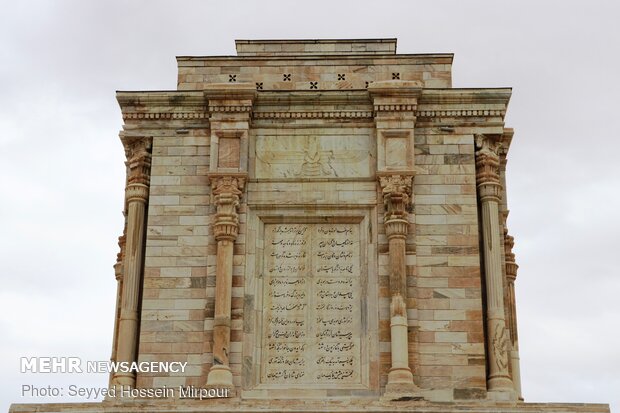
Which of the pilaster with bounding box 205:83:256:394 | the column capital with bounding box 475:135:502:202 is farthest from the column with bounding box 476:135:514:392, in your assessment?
the pilaster with bounding box 205:83:256:394

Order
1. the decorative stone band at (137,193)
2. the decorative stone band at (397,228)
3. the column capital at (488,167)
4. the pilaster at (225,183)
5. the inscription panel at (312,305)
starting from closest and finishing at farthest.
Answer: the pilaster at (225,183), the inscription panel at (312,305), the decorative stone band at (397,228), the column capital at (488,167), the decorative stone band at (137,193)

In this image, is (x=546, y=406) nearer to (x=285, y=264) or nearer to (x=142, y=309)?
(x=285, y=264)

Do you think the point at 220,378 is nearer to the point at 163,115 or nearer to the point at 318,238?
the point at 318,238

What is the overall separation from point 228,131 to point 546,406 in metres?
8.93

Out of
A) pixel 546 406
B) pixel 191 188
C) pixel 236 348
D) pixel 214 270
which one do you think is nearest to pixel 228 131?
pixel 191 188

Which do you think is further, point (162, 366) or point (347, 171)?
point (347, 171)

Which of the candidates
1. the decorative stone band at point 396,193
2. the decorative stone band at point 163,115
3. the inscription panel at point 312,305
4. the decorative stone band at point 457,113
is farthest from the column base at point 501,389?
the decorative stone band at point 163,115

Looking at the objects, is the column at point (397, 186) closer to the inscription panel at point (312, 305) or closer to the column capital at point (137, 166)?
the inscription panel at point (312, 305)

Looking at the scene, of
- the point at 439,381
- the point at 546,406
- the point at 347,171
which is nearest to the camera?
the point at 546,406

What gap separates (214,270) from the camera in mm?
21078

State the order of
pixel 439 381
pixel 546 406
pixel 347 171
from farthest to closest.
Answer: pixel 347 171 → pixel 439 381 → pixel 546 406

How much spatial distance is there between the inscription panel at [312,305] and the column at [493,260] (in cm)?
269

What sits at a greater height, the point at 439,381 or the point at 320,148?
the point at 320,148

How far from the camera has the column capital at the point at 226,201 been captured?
21.2 metres
